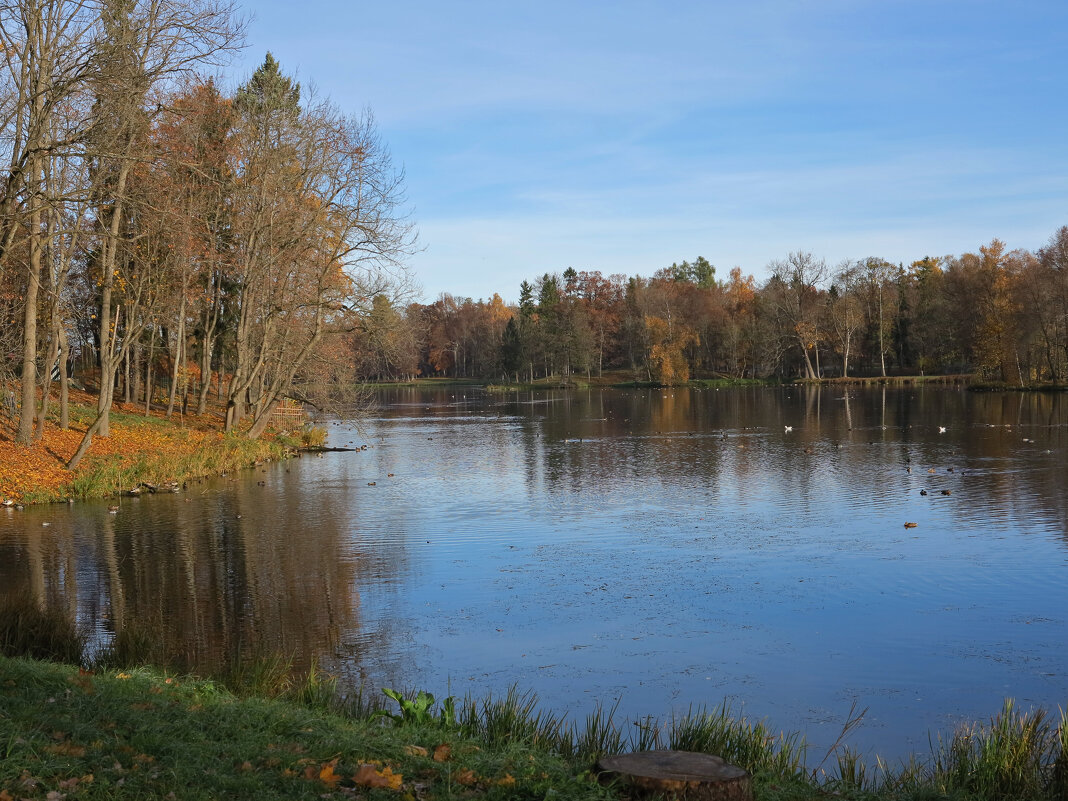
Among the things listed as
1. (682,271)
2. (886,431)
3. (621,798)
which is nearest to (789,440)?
(886,431)

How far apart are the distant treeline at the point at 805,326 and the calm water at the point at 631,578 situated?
1892 inches

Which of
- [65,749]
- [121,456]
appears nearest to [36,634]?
[65,749]

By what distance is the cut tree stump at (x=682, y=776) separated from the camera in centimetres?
560

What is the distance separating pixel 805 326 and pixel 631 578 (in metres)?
83.6

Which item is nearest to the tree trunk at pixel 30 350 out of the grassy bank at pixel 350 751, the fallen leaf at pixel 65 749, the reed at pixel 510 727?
the grassy bank at pixel 350 751

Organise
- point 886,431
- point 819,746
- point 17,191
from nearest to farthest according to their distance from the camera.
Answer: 1. point 819,746
2. point 17,191
3. point 886,431

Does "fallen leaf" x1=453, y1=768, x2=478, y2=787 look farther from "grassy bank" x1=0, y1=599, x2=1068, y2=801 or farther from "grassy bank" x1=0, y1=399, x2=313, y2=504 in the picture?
"grassy bank" x1=0, y1=399, x2=313, y2=504

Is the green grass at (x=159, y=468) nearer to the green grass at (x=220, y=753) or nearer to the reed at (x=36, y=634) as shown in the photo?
the reed at (x=36, y=634)

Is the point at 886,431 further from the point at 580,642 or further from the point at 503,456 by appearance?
the point at 580,642

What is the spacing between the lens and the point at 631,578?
15414mm

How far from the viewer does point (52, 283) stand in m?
25.4

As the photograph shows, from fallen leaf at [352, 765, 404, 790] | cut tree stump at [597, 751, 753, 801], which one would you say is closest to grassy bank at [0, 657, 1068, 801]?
fallen leaf at [352, 765, 404, 790]

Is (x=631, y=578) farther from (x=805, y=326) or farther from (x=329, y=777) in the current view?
(x=805, y=326)

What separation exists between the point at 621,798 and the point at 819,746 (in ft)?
12.0
